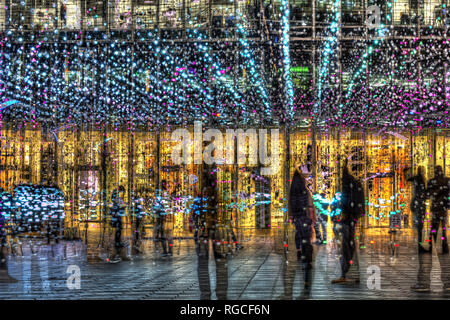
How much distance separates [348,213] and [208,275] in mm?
1661

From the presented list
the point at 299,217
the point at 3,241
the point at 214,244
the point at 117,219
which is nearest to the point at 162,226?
the point at 117,219

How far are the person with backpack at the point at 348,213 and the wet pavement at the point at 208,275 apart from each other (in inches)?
9.4

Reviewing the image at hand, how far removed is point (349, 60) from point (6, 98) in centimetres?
627

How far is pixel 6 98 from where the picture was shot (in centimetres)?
790

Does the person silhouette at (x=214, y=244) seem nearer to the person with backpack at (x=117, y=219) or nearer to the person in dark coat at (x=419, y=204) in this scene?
the person in dark coat at (x=419, y=204)

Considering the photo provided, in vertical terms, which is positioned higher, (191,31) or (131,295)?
(191,31)

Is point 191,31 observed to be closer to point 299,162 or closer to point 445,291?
point 299,162

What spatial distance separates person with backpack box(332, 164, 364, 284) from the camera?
5434 millimetres

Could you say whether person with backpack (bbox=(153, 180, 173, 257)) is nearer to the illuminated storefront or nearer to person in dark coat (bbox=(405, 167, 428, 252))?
the illuminated storefront

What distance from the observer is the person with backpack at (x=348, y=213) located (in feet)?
17.8

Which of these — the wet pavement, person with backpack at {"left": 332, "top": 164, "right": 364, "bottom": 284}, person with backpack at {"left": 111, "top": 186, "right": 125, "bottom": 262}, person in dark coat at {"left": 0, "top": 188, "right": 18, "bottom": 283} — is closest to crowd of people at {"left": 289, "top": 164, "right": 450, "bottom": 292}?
person with backpack at {"left": 332, "top": 164, "right": 364, "bottom": 284}
